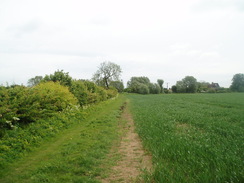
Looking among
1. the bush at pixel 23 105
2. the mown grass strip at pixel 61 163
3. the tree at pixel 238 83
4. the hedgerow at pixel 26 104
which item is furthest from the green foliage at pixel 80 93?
the tree at pixel 238 83

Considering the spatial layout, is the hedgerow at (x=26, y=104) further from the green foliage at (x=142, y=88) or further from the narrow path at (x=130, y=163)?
the green foliage at (x=142, y=88)

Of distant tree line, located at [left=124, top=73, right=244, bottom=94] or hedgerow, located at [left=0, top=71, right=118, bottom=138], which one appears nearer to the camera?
hedgerow, located at [left=0, top=71, right=118, bottom=138]

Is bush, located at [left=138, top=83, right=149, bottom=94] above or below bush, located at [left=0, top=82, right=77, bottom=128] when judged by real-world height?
above

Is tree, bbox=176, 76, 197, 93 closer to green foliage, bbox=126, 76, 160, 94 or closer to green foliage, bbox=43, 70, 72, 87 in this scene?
green foliage, bbox=126, 76, 160, 94

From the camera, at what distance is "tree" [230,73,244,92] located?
86188 mm

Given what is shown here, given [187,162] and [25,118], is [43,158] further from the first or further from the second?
[187,162]

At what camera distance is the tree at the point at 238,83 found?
283 ft

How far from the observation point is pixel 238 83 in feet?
287

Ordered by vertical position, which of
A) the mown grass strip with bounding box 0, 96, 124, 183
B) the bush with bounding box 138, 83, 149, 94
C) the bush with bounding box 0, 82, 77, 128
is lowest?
the mown grass strip with bounding box 0, 96, 124, 183

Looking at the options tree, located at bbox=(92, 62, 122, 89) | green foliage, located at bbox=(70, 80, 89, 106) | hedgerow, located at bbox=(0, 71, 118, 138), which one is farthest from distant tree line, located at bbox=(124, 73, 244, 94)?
hedgerow, located at bbox=(0, 71, 118, 138)

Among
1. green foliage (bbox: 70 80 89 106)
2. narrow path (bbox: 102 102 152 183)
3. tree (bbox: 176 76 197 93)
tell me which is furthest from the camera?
tree (bbox: 176 76 197 93)

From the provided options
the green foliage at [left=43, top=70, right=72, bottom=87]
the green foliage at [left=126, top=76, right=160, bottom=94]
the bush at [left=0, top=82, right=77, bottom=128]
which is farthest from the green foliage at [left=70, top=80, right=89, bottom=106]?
the green foliage at [left=126, top=76, right=160, bottom=94]

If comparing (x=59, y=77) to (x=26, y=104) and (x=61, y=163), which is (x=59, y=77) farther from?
(x=61, y=163)

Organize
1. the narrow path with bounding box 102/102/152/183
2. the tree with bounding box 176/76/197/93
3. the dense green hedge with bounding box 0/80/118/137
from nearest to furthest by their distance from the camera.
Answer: the narrow path with bounding box 102/102/152/183
the dense green hedge with bounding box 0/80/118/137
the tree with bounding box 176/76/197/93
